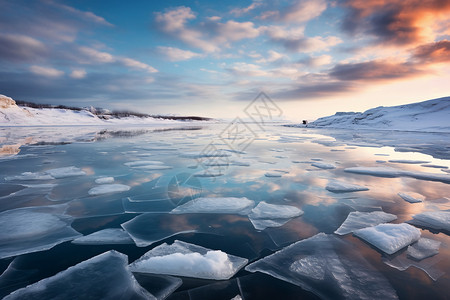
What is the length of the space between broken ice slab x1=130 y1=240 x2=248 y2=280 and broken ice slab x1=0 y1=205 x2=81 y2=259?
942 millimetres

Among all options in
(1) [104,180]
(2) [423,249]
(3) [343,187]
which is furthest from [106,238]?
(3) [343,187]

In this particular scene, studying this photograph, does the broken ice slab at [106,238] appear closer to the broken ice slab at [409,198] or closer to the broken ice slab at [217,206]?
the broken ice slab at [217,206]

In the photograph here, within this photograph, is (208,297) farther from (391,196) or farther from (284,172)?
(284,172)

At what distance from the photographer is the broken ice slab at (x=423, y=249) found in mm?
1815

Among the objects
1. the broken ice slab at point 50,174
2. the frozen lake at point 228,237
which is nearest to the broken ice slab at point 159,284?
the frozen lake at point 228,237

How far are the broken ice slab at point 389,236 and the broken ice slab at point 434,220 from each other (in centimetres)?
35

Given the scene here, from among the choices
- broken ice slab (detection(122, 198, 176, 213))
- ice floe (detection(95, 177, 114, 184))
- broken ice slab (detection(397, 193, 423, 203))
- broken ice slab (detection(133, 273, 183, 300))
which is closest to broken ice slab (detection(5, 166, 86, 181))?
ice floe (detection(95, 177, 114, 184))

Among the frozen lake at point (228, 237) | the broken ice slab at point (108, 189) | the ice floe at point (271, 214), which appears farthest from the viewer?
the broken ice slab at point (108, 189)

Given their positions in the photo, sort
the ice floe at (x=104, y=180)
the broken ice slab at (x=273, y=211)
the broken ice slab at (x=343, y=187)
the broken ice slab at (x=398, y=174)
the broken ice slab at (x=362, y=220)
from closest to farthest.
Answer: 1. the broken ice slab at (x=362, y=220)
2. the broken ice slab at (x=273, y=211)
3. the broken ice slab at (x=343, y=187)
4. the ice floe at (x=104, y=180)
5. the broken ice slab at (x=398, y=174)

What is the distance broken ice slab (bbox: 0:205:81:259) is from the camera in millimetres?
1948

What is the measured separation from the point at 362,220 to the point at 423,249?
59cm

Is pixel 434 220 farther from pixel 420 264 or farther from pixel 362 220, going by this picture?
pixel 420 264

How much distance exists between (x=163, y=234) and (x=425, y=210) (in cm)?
315

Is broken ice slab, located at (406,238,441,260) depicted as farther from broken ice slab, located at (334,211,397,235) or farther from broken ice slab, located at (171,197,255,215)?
broken ice slab, located at (171,197,255,215)
